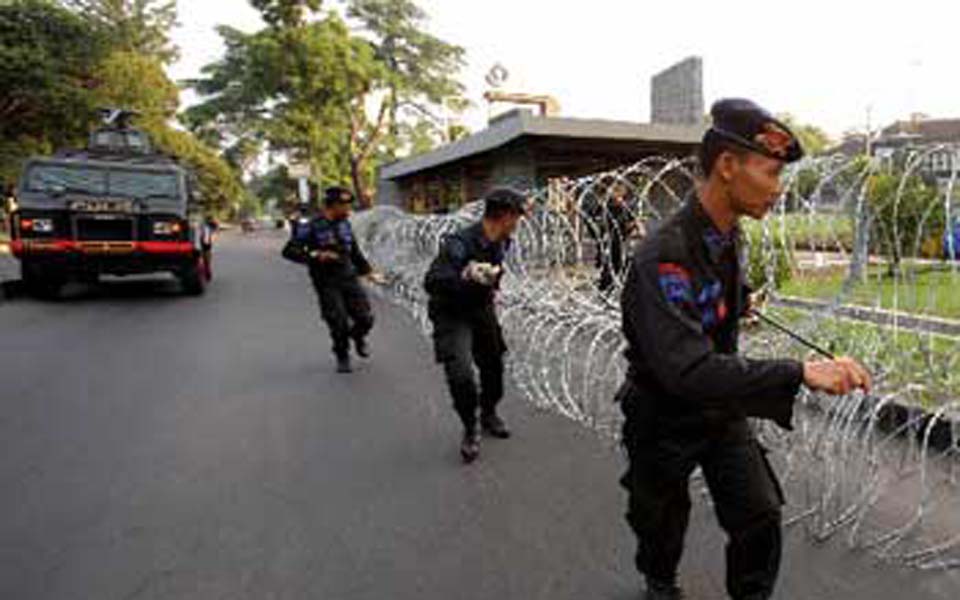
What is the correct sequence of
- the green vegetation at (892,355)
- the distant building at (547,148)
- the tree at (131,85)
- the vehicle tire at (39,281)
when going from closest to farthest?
the green vegetation at (892,355) → the vehicle tire at (39,281) → the distant building at (547,148) → the tree at (131,85)

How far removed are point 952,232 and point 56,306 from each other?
1175cm

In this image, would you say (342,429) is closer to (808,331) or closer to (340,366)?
(340,366)

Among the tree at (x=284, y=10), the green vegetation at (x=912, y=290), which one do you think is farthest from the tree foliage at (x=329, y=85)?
the green vegetation at (x=912, y=290)

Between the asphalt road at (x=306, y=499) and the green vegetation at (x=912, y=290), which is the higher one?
the green vegetation at (x=912, y=290)

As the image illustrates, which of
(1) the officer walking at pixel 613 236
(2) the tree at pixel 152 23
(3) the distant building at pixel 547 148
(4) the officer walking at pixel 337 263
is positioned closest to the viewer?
(1) the officer walking at pixel 613 236

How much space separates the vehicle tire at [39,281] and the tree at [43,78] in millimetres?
12650

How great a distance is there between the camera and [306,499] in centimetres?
388

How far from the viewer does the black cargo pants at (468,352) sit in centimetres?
432

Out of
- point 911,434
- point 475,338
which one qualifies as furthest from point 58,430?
point 911,434

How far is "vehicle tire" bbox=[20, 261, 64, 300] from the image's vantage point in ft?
36.4

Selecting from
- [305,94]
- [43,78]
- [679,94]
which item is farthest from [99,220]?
[305,94]

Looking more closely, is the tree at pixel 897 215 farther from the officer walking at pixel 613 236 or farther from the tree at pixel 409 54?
the tree at pixel 409 54

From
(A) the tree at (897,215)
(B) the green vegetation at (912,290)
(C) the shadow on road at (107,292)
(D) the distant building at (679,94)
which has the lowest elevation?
(C) the shadow on road at (107,292)

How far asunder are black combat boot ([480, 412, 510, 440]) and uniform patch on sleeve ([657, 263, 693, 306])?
2.97 m
